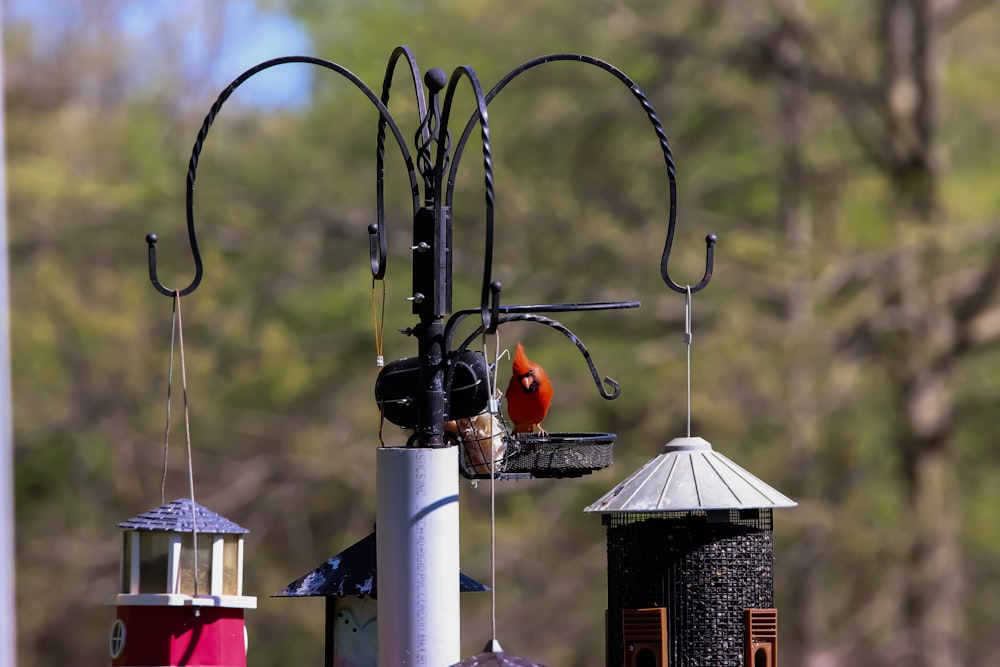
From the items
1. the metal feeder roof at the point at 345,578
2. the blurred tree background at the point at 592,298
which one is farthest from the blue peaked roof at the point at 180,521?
the blurred tree background at the point at 592,298

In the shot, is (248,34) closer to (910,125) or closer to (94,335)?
(94,335)

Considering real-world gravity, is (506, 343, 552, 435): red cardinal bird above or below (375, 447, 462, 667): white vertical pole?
above

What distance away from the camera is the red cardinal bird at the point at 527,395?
4.79m

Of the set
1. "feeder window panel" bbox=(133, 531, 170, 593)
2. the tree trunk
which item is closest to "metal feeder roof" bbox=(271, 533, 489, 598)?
"feeder window panel" bbox=(133, 531, 170, 593)

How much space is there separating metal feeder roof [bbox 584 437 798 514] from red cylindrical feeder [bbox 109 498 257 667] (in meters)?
1.08

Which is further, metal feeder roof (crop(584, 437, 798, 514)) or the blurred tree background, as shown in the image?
the blurred tree background

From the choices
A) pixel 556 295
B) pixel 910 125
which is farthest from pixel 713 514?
pixel 910 125

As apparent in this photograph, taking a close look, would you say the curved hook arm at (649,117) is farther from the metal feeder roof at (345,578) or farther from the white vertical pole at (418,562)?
the metal feeder roof at (345,578)

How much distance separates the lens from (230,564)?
449 cm

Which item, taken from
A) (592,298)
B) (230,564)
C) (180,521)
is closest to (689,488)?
(230,564)

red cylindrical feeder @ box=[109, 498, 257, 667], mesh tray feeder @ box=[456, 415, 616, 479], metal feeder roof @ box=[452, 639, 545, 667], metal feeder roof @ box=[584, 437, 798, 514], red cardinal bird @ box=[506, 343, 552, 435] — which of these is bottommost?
metal feeder roof @ box=[452, 639, 545, 667]

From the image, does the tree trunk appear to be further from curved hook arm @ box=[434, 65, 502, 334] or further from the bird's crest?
curved hook arm @ box=[434, 65, 502, 334]

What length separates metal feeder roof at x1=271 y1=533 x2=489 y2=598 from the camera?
4.64 meters

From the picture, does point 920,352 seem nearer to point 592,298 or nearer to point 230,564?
point 592,298
